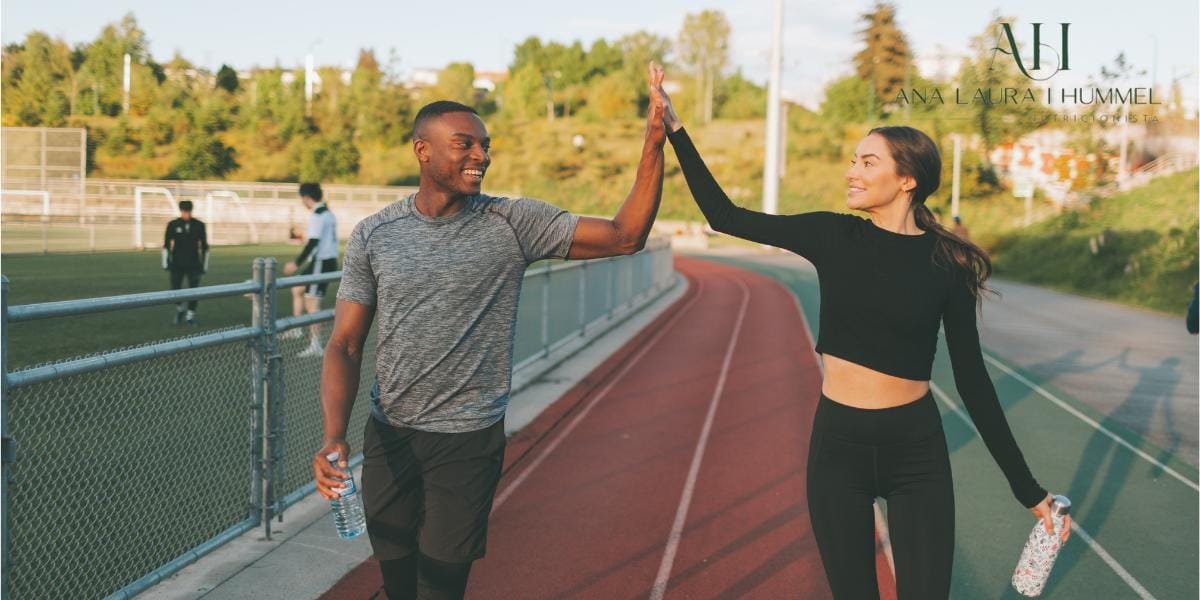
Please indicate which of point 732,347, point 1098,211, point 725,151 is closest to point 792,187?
point 725,151

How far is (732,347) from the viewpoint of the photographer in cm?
1662

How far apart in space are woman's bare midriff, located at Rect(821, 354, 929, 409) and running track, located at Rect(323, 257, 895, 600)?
8.33 feet

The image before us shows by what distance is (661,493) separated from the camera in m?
7.56

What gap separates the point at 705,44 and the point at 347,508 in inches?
4869

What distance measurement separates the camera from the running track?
565 centimetres

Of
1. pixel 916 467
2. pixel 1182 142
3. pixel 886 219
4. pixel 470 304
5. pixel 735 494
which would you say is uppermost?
pixel 1182 142

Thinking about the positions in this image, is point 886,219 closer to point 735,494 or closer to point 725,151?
point 735,494

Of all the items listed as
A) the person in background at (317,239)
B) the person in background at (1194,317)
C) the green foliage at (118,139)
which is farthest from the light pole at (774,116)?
the green foliage at (118,139)

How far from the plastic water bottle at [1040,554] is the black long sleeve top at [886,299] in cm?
9

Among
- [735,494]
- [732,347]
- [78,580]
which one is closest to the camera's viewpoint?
[78,580]

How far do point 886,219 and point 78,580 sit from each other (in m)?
3.71

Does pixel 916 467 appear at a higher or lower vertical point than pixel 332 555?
higher

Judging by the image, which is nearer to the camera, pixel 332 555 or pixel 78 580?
pixel 78 580

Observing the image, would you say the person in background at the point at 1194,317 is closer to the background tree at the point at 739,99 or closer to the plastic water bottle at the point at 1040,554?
the plastic water bottle at the point at 1040,554
